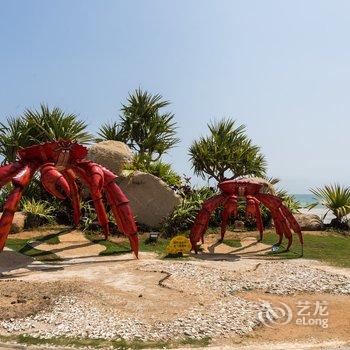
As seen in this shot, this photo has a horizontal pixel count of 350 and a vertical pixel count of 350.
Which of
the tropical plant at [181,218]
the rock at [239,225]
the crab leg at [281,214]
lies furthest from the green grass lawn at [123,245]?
the rock at [239,225]

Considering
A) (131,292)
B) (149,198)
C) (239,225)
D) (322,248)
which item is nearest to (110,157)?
(149,198)

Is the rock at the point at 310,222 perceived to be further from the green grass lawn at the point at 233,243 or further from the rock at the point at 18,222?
the rock at the point at 18,222

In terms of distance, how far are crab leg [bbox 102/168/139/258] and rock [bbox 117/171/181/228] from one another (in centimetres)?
644

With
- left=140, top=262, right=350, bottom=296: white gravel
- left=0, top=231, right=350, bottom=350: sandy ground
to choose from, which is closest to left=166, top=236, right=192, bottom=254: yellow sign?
left=0, top=231, right=350, bottom=350: sandy ground

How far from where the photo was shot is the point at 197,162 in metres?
26.6

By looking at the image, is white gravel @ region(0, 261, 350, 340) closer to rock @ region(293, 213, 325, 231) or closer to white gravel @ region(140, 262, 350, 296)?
white gravel @ region(140, 262, 350, 296)

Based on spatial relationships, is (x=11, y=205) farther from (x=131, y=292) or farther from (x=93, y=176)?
(x=131, y=292)

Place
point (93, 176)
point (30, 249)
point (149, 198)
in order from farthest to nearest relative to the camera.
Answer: point (149, 198)
point (30, 249)
point (93, 176)

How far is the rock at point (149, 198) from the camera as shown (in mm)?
19406

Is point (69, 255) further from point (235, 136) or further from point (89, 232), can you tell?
point (235, 136)

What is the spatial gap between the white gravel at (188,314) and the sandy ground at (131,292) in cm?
23

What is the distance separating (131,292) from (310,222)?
14.1 meters

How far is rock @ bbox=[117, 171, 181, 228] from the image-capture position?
63.7 ft

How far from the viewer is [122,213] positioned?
41.4ft
